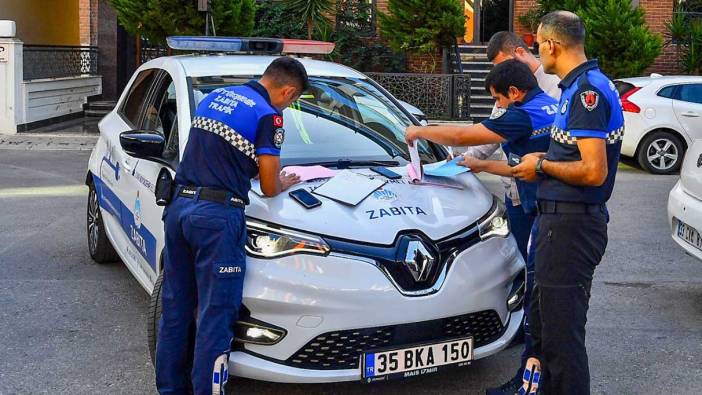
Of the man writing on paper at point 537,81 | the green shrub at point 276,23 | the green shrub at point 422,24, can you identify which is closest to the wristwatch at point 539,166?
the man writing on paper at point 537,81

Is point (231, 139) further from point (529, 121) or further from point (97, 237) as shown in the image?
point (97, 237)

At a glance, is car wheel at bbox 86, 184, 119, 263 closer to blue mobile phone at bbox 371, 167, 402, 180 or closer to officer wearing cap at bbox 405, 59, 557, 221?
blue mobile phone at bbox 371, 167, 402, 180

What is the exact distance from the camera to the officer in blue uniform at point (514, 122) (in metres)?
4.28

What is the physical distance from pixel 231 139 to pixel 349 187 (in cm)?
75

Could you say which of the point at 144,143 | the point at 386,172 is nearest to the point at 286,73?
the point at 386,172

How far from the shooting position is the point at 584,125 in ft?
11.7

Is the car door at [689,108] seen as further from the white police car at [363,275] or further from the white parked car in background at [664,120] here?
the white police car at [363,275]

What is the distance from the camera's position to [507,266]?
4355mm

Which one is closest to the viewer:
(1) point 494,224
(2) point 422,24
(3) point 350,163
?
(1) point 494,224

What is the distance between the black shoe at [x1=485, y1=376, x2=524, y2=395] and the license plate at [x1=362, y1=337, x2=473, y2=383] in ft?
1.25

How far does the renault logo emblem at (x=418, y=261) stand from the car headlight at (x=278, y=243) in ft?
1.23

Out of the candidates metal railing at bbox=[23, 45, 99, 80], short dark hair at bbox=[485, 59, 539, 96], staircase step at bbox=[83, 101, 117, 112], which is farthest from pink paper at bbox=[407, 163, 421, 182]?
staircase step at bbox=[83, 101, 117, 112]

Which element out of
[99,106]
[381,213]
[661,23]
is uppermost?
[661,23]

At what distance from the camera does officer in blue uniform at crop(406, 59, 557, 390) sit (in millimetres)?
4277
